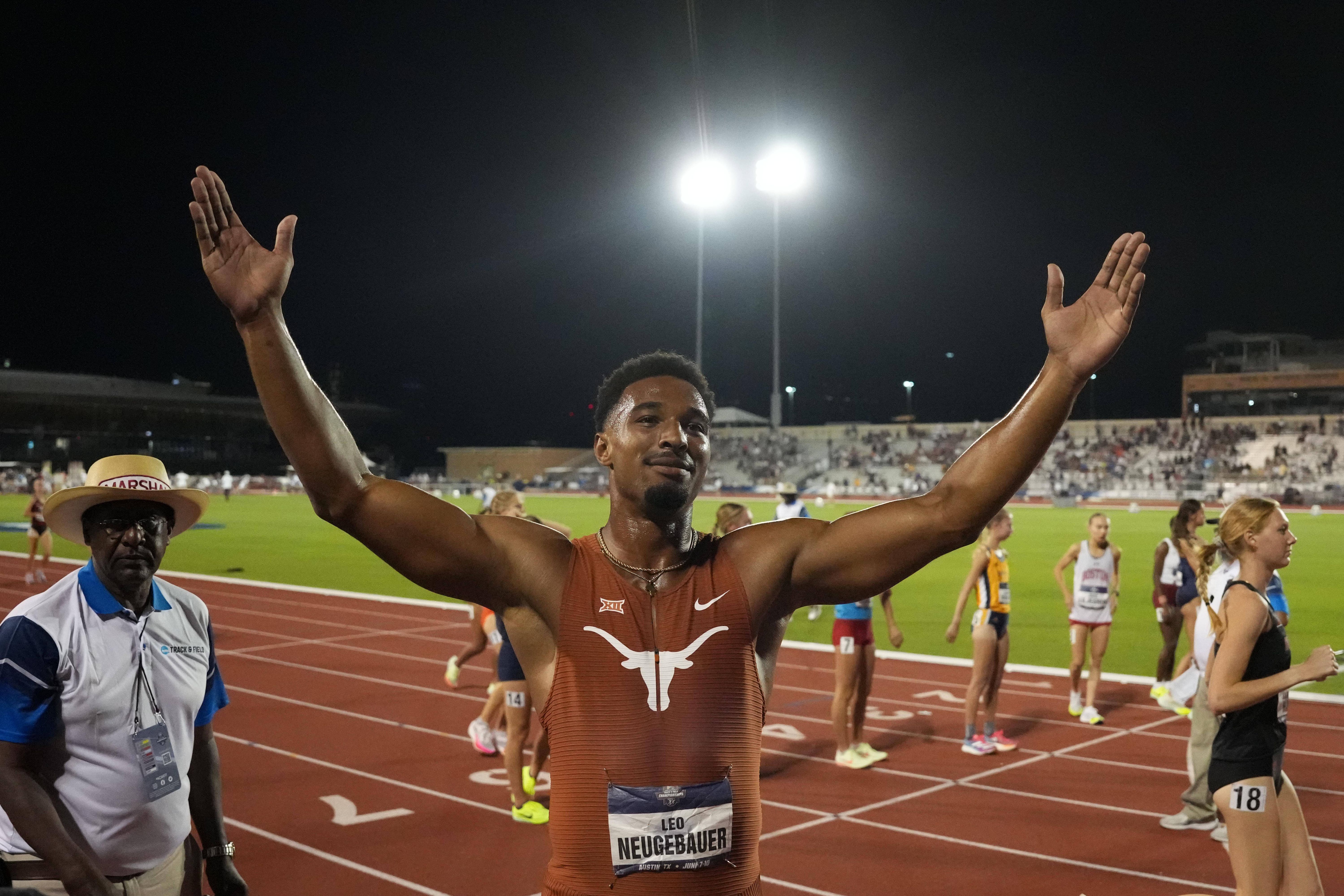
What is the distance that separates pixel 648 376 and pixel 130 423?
8149cm

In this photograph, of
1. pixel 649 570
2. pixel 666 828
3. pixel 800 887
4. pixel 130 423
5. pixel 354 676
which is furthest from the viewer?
pixel 130 423

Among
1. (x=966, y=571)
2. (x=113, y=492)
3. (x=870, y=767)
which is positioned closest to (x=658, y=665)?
(x=113, y=492)

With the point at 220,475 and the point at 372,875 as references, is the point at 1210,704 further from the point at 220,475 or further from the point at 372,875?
the point at 220,475

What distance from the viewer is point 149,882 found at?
3201 mm

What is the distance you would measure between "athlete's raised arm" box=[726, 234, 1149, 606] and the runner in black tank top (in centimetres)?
245

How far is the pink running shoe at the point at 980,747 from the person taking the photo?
813 cm

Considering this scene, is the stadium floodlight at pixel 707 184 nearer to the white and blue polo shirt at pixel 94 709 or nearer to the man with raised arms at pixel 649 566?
the white and blue polo shirt at pixel 94 709

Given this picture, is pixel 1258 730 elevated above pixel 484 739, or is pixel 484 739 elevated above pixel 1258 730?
pixel 1258 730

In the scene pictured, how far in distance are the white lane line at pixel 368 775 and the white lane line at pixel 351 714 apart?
0.96 m

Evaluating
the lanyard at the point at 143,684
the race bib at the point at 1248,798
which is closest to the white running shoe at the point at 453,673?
the lanyard at the point at 143,684

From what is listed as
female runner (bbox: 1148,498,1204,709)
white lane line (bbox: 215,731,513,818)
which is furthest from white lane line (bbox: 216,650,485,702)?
female runner (bbox: 1148,498,1204,709)

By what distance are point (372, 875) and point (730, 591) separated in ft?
13.7

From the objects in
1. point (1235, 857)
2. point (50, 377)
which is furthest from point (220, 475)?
point (1235, 857)

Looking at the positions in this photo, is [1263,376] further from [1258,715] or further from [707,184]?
[1258,715]
